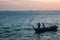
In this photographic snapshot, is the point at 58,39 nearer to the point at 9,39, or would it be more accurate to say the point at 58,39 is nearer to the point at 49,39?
the point at 49,39

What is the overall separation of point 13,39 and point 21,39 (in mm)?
1453

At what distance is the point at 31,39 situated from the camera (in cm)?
3222

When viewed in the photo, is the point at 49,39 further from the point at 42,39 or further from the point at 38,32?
the point at 38,32

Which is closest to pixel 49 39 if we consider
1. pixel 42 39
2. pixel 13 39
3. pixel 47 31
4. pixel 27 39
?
pixel 42 39

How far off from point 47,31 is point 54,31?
6.25ft

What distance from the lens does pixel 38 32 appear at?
40.0 metres

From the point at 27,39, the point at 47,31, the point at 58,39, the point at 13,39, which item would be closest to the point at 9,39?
the point at 13,39

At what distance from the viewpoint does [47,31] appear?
41781 millimetres

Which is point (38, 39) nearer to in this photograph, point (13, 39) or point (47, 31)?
point (13, 39)

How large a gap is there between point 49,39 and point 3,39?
8.15 metres

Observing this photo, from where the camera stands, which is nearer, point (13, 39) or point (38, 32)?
point (13, 39)

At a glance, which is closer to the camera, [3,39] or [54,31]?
[3,39]

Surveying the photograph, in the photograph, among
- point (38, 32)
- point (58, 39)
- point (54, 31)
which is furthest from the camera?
point (54, 31)

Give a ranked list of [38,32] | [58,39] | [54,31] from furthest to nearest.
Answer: [54,31] → [38,32] → [58,39]
